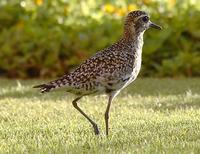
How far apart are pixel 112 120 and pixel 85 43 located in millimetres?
4689

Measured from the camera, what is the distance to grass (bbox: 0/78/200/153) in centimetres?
734

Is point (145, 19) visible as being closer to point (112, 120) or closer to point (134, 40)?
point (134, 40)

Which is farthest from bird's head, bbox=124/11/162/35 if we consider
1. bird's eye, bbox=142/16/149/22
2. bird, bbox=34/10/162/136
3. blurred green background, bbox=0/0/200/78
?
blurred green background, bbox=0/0/200/78

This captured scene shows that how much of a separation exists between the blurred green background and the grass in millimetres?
741

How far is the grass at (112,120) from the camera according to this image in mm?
7344

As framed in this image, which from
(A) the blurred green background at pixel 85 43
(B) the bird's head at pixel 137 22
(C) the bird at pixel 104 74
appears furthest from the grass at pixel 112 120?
(B) the bird's head at pixel 137 22

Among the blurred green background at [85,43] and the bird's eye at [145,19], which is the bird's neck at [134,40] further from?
the blurred green background at [85,43]

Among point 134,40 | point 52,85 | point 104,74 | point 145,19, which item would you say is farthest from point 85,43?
point 52,85

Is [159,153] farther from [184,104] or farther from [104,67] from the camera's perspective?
[184,104]

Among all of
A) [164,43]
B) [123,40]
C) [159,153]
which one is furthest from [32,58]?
[159,153]

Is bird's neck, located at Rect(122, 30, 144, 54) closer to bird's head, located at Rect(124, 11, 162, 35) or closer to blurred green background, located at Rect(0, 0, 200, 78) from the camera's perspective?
bird's head, located at Rect(124, 11, 162, 35)

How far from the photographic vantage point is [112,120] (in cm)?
919

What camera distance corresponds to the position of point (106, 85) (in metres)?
8.01

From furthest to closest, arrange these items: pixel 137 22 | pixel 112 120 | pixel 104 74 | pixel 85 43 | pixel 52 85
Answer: pixel 85 43, pixel 112 120, pixel 137 22, pixel 104 74, pixel 52 85
